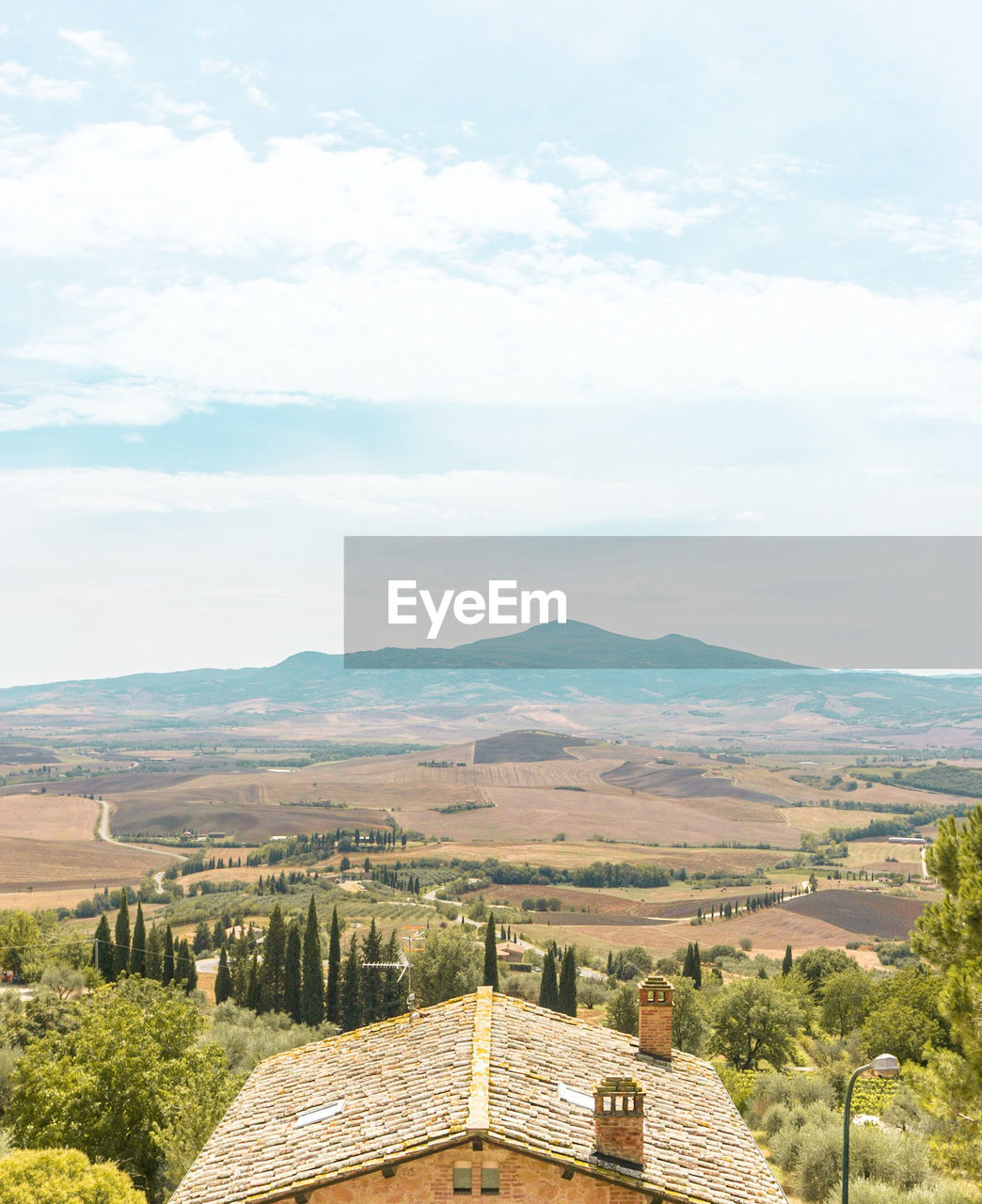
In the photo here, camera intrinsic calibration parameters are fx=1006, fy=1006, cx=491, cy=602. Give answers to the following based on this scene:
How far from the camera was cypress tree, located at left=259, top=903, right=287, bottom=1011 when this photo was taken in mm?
64062

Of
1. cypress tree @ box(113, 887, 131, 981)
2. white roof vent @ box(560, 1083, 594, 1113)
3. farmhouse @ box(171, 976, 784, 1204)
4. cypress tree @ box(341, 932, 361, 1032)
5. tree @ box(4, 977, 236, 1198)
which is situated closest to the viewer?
farmhouse @ box(171, 976, 784, 1204)

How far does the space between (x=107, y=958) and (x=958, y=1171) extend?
6360 cm

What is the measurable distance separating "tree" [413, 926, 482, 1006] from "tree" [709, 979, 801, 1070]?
1634 centimetres

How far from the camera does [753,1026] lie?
56094 mm

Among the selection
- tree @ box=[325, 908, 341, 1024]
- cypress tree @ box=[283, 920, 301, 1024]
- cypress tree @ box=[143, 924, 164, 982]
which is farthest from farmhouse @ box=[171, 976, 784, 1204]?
cypress tree @ box=[143, 924, 164, 982]

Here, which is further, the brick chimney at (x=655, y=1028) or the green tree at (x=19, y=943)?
the green tree at (x=19, y=943)

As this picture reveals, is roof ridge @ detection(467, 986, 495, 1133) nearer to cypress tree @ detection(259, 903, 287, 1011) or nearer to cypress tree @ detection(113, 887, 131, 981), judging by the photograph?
cypress tree @ detection(259, 903, 287, 1011)

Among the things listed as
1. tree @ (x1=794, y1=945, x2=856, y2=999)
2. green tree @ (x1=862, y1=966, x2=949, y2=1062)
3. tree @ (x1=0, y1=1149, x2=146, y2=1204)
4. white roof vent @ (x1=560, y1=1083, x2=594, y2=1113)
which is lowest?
tree @ (x1=794, y1=945, x2=856, y2=999)

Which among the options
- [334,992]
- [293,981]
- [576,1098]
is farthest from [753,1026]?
[576,1098]

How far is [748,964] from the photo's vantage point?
103 meters

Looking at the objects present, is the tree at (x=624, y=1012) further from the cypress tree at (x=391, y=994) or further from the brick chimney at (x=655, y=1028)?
the brick chimney at (x=655, y=1028)

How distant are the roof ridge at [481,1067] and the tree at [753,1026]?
41190 mm

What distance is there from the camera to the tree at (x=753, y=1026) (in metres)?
56.0

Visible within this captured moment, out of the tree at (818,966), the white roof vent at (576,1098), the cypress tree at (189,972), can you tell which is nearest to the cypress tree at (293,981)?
the cypress tree at (189,972)
